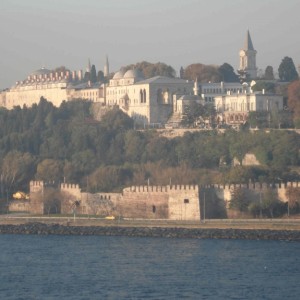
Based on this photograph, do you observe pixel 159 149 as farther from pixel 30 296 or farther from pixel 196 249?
pixel 30 296

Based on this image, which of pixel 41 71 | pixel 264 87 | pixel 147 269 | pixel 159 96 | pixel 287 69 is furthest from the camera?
pixel 41 71

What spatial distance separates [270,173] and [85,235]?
417 inches

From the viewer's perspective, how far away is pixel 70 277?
154ft

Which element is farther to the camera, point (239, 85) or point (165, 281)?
point (239, 85)

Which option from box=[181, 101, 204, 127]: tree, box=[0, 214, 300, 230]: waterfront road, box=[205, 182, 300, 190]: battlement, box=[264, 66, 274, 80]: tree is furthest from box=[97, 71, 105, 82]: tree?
box=[205, 182, 300, 190]: battlement

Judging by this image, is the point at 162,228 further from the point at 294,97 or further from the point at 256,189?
the point at 294,97

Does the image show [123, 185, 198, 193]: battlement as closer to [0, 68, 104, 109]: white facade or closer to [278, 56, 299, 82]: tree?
[0, 68, 104, 109]: white facade

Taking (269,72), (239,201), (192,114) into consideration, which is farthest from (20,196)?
(269,72)

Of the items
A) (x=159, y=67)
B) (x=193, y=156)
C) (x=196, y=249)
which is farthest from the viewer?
(x=159, y=67)

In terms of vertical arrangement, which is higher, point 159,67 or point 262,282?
point 159,67

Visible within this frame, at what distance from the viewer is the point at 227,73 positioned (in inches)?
3937

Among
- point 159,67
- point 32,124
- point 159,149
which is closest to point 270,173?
point 159,149

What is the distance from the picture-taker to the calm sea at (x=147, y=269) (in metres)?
43.6

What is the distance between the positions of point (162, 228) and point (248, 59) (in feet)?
151
